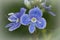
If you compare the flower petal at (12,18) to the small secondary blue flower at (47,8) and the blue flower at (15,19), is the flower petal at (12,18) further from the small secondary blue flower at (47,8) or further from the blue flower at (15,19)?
the small secondary blue flower at (47,8)

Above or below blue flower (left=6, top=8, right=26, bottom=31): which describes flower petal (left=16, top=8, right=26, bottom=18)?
above

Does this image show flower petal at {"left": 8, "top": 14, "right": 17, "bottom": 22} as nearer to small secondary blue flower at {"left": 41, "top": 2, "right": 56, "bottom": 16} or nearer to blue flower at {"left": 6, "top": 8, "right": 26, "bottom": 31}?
blue flower at {"left": 6, "top": 8, "right": 26, "bottom": 31}

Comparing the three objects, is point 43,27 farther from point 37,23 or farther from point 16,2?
point 16,2

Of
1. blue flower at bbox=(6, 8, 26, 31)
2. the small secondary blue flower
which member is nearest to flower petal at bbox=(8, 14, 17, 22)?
blue flower at bbox=(6, 8, 26, 31)

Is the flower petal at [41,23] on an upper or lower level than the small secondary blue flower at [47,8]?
lower

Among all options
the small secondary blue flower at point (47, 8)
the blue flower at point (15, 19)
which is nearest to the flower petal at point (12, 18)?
the blue flower at point (15, 19)

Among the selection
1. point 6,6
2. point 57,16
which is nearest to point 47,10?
point 57,16

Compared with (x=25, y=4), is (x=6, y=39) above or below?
below
